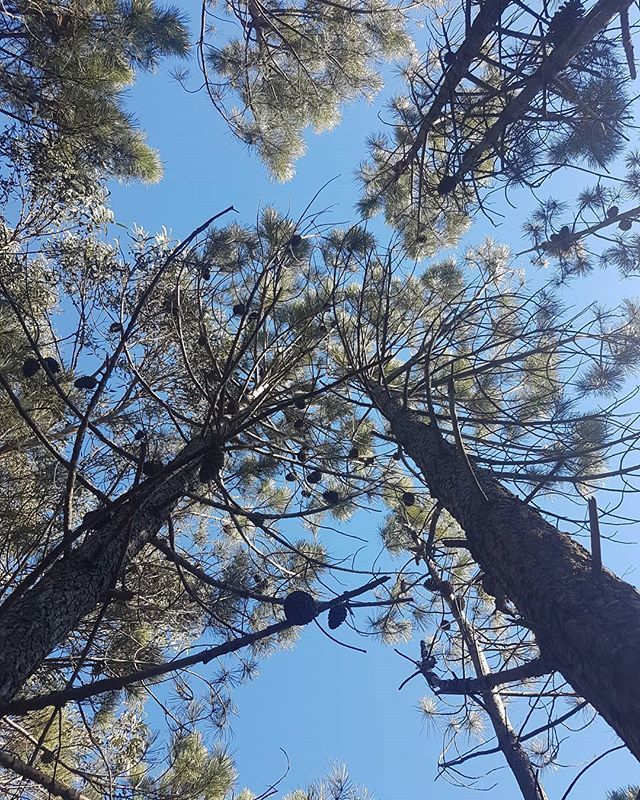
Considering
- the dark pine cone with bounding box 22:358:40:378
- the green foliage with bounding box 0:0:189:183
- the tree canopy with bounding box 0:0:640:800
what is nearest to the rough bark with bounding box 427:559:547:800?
the tree canopy with bounding box 0:0:640:800

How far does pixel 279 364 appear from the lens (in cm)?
441

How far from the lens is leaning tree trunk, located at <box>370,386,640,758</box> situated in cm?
143

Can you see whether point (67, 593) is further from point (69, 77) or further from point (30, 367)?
point (69, 77)

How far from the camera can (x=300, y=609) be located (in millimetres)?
1429

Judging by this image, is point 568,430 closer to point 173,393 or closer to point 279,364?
point 279,364

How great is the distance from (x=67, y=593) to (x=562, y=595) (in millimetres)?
1827

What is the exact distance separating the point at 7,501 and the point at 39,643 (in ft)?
10.1

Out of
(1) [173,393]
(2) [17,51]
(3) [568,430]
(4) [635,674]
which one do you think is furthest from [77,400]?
(4) [635,674]

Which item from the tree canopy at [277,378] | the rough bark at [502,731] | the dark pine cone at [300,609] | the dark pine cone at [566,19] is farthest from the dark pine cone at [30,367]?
the dark pine cone at [566,19]

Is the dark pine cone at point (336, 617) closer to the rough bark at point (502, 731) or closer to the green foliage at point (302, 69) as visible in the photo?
the rough bark at point (502, 731)

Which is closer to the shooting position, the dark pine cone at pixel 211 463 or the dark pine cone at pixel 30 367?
the dark pine cone at pixel 211 463

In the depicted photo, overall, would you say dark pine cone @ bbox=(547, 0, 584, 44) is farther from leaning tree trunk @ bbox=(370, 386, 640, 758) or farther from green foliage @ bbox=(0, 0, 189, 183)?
green foliage @ bbox=(0, 0, 189, 183)

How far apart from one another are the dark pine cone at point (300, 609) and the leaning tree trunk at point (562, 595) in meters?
0.75

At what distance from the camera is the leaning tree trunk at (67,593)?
78.3 inches
